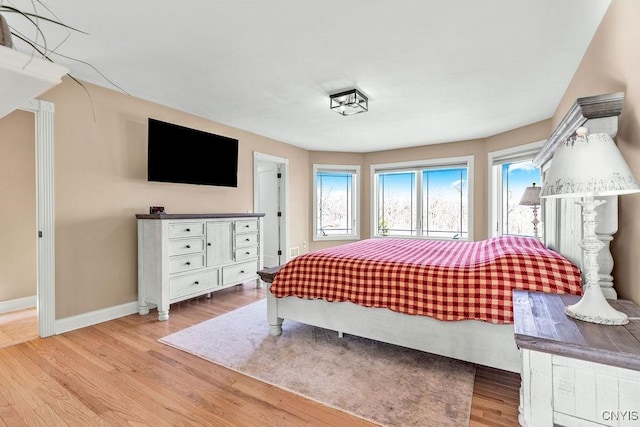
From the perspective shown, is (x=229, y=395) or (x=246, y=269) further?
(x=246, y=269)

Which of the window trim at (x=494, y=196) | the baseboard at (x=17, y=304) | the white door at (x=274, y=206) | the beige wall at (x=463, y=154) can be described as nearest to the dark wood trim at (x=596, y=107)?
the beige wall at (x=463, y=154)

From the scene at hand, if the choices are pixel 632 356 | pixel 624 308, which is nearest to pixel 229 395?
pixel 632 356

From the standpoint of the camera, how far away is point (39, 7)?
1.95 m

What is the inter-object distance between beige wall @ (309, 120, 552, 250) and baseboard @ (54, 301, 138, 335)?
3.43 m

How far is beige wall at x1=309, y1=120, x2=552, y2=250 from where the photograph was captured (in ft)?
14.2

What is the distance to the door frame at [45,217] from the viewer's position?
273 centimetres

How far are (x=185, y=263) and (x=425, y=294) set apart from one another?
8.14ft

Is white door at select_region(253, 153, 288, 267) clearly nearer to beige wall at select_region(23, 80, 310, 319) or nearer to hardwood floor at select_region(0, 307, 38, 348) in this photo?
beige wall at select_region(23, 80, 310, 319)

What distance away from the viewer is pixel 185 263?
3379mm

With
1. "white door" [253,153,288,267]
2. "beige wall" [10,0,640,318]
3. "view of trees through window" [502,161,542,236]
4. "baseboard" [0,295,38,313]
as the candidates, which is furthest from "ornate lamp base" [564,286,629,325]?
"baseboard" [0,295,38,313]

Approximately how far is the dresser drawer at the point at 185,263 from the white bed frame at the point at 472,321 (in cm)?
134

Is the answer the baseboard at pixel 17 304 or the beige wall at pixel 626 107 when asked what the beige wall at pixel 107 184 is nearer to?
the beige wall at pixel 626 107

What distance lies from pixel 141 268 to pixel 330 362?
7.53 feet

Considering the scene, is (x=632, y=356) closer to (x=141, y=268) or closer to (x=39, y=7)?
(x=39, y=7)
